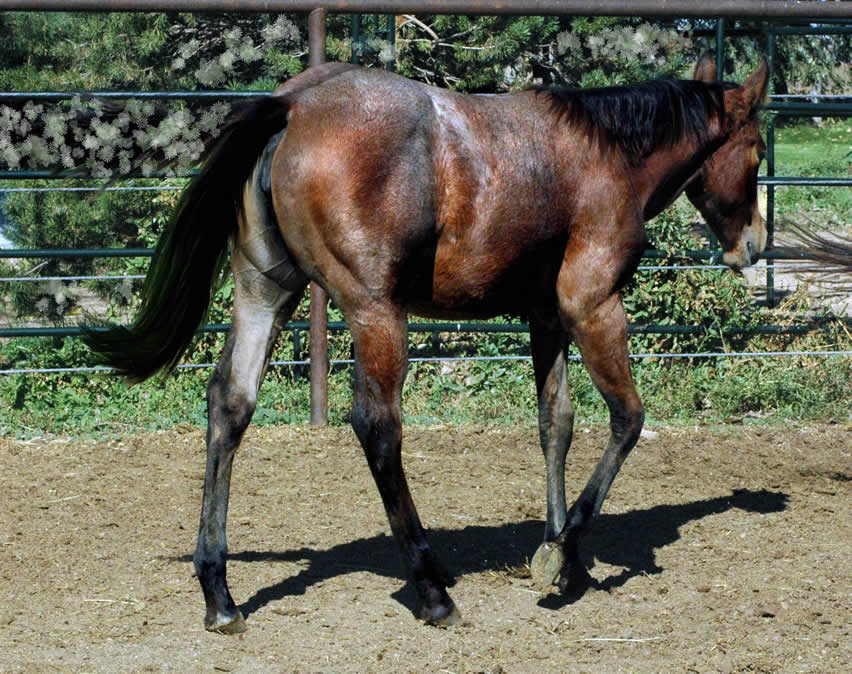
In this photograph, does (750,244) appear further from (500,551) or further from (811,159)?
(811,159)

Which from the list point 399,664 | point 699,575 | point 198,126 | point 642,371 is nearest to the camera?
point 399,664

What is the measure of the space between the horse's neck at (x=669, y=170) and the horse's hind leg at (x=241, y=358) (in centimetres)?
131

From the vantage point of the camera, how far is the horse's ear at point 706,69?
439 cm

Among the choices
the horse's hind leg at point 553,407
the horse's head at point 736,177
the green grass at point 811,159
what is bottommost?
the green grass at point 811,159

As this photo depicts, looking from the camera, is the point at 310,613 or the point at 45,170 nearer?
the point at 310,613

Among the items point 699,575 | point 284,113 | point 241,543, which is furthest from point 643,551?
point 284,113

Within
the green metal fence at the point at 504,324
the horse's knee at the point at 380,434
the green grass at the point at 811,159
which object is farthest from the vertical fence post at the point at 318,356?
the green grass at the point at 811,159

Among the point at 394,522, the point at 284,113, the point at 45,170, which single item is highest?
the point at 284,113

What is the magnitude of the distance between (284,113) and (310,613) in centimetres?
163

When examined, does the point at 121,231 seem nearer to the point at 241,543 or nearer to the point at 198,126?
the point at 198,126

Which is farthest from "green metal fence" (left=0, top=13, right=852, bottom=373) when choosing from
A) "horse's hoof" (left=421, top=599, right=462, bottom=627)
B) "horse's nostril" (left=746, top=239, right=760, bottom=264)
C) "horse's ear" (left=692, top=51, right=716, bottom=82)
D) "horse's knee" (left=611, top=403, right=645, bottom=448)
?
"horse's hoof" (left=421, top=599, right=462, bottom=627)

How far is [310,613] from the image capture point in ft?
12.0

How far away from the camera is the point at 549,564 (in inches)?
147

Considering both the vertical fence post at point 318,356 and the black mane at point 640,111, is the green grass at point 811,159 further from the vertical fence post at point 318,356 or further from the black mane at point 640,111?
the black mane at point 640,111
